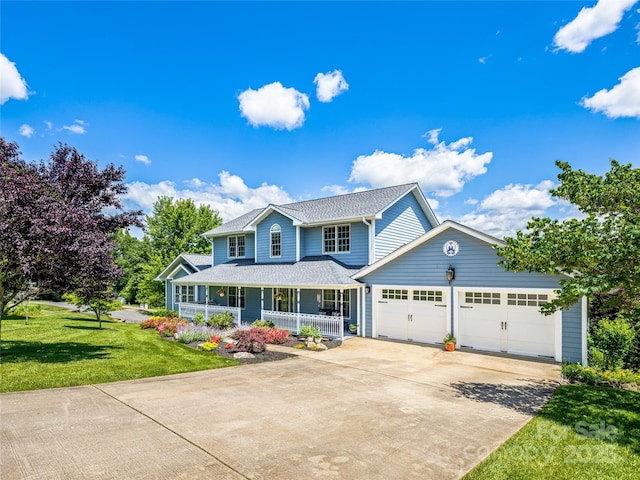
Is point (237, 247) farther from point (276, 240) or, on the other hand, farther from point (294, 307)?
point (294, 307)

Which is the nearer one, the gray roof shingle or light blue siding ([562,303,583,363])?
light blue siding ([562,303,583,363])

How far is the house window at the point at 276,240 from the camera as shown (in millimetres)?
22141

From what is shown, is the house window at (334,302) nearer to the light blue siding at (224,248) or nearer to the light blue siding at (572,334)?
the light blue siding at (224,248)

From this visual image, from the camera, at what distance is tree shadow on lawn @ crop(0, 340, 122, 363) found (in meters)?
12.0

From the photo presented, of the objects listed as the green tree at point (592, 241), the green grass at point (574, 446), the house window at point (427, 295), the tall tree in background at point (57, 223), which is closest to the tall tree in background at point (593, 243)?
the green tree at point (592, 241)

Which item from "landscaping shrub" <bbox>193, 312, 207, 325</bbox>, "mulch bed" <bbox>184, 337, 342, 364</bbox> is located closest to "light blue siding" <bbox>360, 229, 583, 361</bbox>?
"mulch bed" <bbox>184, 337, 342, 364</bbox>

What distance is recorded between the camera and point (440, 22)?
13.9 m

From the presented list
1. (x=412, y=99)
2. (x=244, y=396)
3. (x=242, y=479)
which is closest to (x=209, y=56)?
(x=412, y=99)

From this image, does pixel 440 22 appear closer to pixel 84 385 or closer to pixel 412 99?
pixel 412 99

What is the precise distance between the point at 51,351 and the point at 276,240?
1224cm

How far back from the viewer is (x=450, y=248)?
14.6 meters

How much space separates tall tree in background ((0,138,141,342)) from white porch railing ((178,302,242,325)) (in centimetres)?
815

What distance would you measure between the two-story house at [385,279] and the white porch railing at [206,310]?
11 cm

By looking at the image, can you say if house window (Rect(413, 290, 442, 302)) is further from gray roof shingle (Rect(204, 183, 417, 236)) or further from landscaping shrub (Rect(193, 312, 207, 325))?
landscaping shrub (Rect(193, 312, 207, 325))
